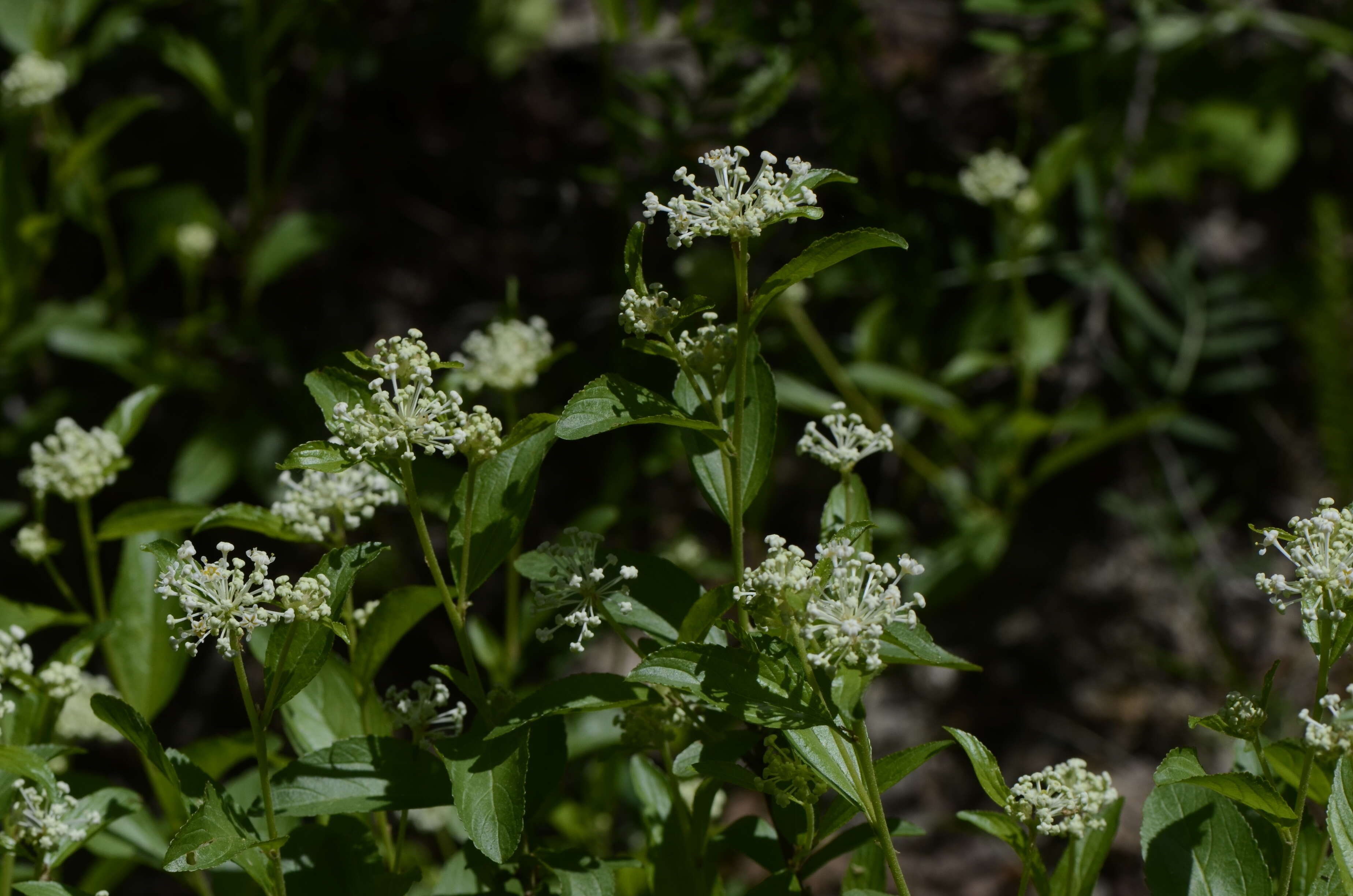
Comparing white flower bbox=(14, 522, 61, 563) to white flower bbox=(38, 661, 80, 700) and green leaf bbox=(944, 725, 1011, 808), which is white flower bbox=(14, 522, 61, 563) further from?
green leaf bbox=(944, 725, 1011, 808)

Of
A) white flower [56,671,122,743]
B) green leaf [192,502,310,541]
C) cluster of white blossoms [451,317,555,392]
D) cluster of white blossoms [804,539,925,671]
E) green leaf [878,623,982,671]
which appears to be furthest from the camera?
white flower [56,671,122,743]

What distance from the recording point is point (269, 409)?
393cm

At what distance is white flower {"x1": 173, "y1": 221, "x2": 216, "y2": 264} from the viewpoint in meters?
3.78

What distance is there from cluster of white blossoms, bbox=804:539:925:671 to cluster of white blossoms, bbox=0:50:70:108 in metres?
2.98

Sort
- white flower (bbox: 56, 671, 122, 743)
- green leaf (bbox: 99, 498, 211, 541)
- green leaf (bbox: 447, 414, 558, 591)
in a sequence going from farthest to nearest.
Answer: white flower (bbox: 56, 671, 122, 743) → green leaf (bbox: 99, 498, 211, 541) → green leaf (bbox: 447, 414, 558, 591)

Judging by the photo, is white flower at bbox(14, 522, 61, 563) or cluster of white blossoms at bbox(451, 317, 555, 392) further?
cluster of white blossoms at bbox(451, 317, 555, 392)

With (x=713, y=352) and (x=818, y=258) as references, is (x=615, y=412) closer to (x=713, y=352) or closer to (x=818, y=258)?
(x=713, y=352)

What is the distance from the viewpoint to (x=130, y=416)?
2383mm

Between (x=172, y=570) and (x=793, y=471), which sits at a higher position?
(x=172, y=570)

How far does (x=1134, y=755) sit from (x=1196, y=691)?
1.21 feet

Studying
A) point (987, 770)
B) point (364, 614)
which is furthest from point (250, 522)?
point (987, 770)

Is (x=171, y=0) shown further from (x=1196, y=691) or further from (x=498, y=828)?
(x=1196, y=691)

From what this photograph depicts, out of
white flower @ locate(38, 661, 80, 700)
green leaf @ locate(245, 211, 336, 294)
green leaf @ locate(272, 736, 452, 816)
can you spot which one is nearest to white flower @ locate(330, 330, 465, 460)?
green leaf @ locate(272, 736, 452, 816)

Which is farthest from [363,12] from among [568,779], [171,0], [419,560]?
[568,779]
